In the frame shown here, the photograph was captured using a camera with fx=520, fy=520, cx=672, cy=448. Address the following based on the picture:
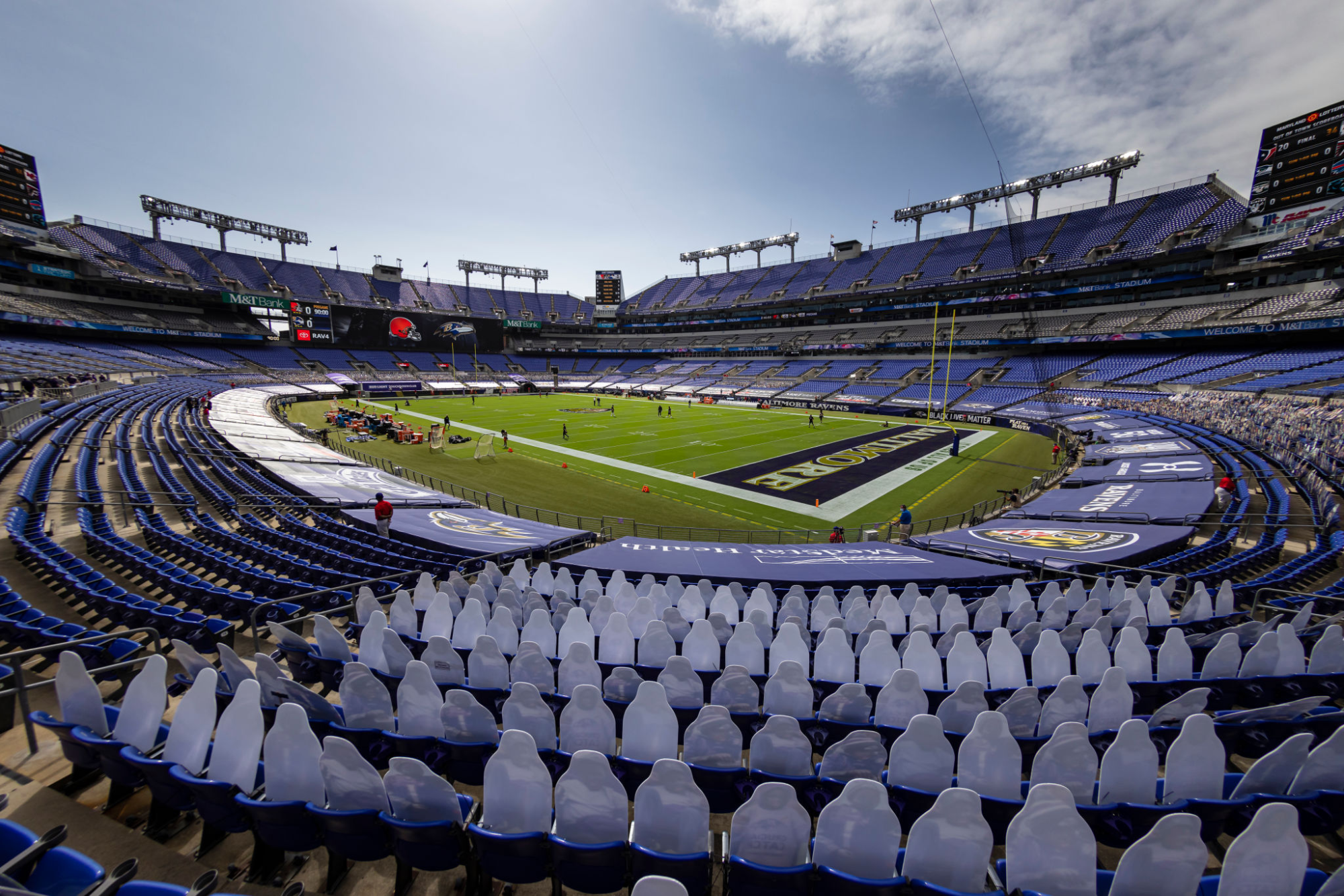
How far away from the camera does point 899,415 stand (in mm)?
47219

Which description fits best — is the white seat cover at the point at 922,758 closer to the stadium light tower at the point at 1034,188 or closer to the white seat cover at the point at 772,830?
the white seat cover at the point at 772,830

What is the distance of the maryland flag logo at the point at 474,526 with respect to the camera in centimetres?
1362

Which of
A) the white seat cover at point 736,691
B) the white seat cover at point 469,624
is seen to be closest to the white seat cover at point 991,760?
the white seat cover at point 736,691

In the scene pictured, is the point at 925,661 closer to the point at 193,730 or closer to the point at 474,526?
the point at 193,730

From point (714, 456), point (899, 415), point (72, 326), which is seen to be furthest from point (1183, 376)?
point (72, 326)

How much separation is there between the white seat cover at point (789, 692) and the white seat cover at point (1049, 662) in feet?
8.69

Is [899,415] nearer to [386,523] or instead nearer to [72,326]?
[386,523]

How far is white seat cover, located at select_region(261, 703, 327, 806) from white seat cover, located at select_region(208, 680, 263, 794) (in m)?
0.15

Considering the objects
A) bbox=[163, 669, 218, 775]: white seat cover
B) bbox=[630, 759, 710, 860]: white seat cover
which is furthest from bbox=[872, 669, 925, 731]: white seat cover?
bbox=[163, 669, 218, 775]: white seat cover

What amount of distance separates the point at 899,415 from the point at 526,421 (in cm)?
3283

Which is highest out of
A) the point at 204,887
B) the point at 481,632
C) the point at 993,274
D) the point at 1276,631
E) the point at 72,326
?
the point at 993,274

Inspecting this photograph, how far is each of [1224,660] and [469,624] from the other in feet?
26.6

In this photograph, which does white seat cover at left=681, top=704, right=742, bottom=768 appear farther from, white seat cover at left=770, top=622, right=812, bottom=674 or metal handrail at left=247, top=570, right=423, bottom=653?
metal handrail at left=247, top=570, right=423, bottom=653

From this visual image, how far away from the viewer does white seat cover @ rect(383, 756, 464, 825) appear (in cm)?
308
